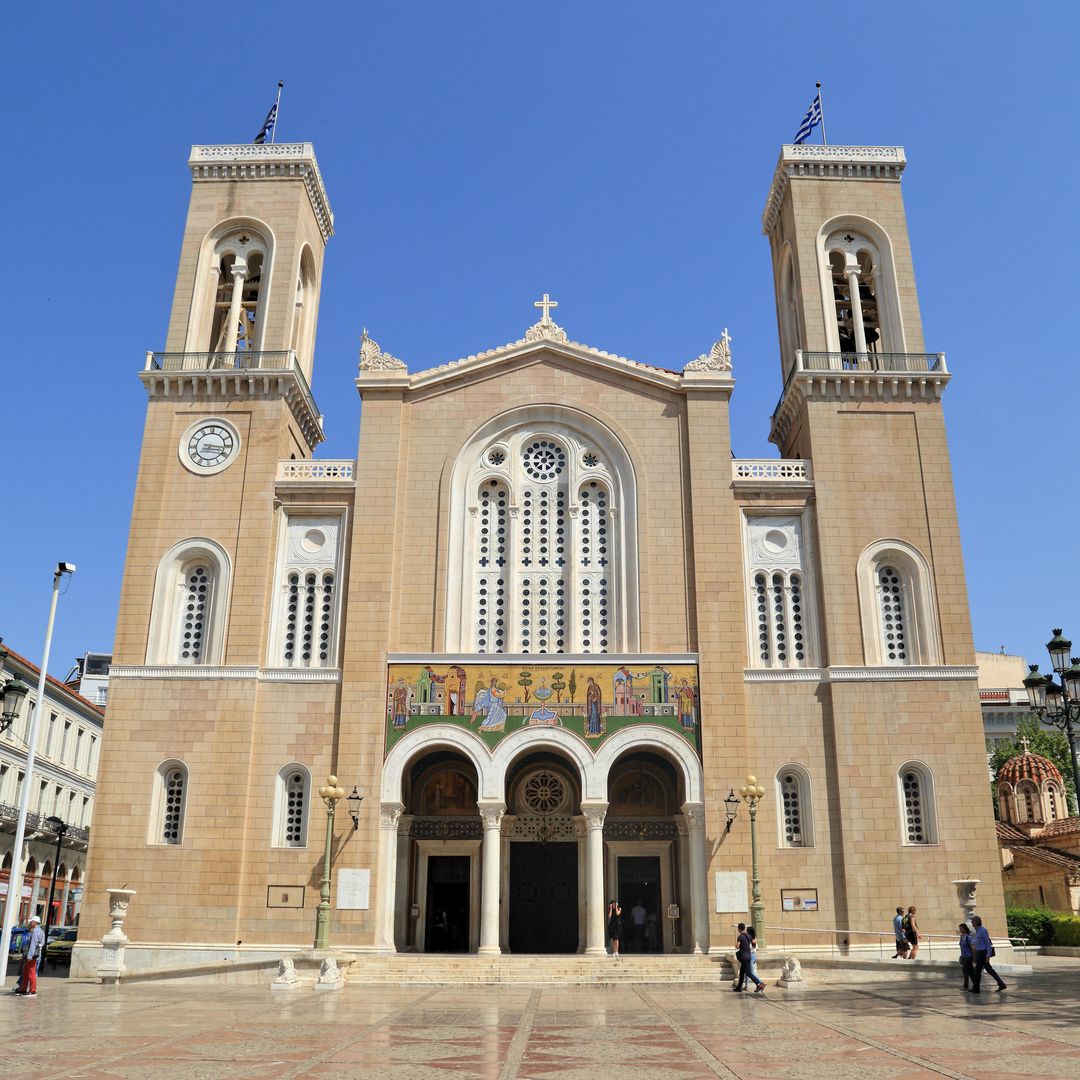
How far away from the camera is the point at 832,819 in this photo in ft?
96.3

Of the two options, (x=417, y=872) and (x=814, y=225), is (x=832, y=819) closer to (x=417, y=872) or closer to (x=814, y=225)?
(x=417, y=872)

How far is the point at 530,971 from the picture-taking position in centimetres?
2616

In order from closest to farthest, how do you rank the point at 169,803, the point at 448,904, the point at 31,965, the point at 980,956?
the point at 980,956, the point at 31,965, the point at 169,803, the point at 448,904

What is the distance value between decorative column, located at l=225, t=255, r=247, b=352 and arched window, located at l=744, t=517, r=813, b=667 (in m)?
17.4

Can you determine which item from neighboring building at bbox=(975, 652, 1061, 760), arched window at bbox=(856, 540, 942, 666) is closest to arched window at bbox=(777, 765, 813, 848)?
arched window at bbox=(856, 540, 942, 666)

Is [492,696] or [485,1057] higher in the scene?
[492,696]

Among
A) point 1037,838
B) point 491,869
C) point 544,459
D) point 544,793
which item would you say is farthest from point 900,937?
point 1037,838

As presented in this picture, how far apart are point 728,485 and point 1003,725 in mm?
55603

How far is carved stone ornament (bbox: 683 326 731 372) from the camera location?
112 feet

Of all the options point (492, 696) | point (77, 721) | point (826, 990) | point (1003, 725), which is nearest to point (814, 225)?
point (492, 696)

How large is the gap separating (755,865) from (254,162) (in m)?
27.0

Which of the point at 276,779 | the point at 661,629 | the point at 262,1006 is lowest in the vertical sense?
the point at 262,1006

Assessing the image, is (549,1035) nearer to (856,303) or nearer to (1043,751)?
(856,303)

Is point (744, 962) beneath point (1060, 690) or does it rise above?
beneath
